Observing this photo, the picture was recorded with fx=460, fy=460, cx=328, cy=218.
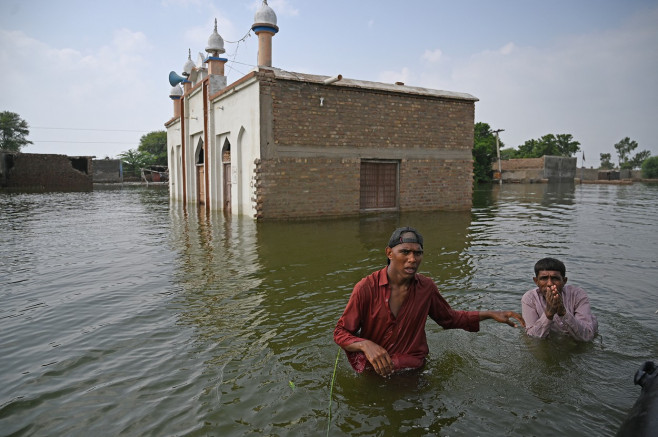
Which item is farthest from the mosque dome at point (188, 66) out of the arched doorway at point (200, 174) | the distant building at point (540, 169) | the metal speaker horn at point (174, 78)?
the distant building at point (540, 169)

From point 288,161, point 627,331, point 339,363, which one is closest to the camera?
point 339,363

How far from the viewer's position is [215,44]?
1866 cm

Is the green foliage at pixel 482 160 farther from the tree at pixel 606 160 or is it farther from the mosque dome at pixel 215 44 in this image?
the tree at pixel 606 160

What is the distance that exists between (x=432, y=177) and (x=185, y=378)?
14.7 metres

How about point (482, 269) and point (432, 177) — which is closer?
point (482, 269)

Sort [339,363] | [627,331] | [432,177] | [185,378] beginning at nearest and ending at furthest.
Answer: [185,378] → [339,363] → [627,331] → [432,177]

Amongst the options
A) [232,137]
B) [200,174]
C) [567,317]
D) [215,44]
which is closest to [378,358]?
[567,317]

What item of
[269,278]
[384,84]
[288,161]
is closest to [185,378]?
[269,278]

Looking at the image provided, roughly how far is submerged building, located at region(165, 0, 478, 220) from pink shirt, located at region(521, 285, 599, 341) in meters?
10.5

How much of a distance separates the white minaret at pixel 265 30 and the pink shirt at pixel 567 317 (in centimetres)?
1239

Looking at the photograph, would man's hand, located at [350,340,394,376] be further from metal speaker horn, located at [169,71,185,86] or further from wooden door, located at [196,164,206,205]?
metal speaker horn, located at [169,71,185,86]

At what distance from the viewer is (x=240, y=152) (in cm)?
1580

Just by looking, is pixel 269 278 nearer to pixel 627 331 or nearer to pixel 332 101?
pixel 627 331

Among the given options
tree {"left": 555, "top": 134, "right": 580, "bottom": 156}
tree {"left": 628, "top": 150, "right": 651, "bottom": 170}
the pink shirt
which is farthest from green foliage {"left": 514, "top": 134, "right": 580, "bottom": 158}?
the pink shirt
